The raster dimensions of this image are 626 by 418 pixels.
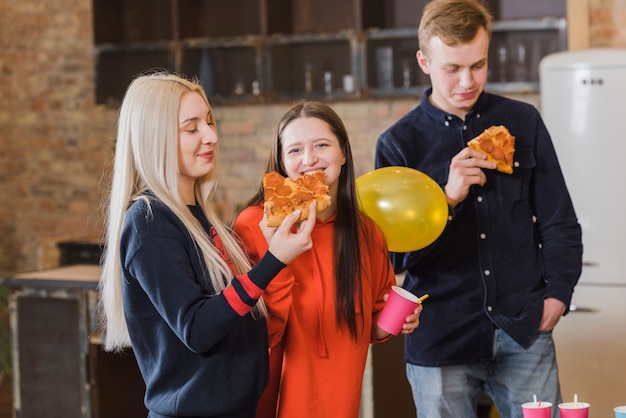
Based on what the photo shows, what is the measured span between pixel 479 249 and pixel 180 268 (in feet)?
2.91

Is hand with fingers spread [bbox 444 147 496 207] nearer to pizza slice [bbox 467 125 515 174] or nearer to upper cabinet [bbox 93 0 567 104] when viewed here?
pizza slice [bbox 467 125 515 174]

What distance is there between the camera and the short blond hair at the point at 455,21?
7.61 feet

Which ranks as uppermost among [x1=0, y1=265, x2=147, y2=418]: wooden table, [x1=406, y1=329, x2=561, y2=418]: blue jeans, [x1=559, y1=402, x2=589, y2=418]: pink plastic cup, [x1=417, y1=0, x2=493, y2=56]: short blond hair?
[x1=417, y1=0, x2=493, y2=56]: short blond hair

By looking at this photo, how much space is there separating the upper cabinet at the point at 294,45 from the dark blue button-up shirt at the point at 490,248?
8.01 feet

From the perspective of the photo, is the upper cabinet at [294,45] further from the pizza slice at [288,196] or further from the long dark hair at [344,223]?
the pizza slice at [288,196]

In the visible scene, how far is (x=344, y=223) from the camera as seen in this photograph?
84.8 inches

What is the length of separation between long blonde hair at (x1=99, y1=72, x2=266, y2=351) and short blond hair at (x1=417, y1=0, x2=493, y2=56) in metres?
0.72

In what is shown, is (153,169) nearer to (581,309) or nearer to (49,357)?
(49,357)

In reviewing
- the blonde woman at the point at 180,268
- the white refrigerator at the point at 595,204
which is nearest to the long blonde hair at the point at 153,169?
the blonde woman at the point at 180,268

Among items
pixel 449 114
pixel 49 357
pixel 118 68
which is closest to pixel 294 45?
pixel 118 68

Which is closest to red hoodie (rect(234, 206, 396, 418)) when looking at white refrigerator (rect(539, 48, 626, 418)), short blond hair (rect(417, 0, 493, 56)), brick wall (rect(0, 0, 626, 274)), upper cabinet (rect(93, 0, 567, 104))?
short blond hair (rect(417, 0, 493, 56))

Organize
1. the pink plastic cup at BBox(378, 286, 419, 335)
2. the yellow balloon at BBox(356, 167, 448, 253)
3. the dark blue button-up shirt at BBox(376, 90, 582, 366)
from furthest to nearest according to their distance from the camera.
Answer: the dark blue button-up shirt at BBox(376, 90, 582, 366), the yellow balloon at BBox(356, 167, 448, 253), the pink plastic cup at BBox(378, 286, 419, 335)

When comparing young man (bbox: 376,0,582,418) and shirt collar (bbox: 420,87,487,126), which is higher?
shirt collar (bbox: 420,87,487,126)

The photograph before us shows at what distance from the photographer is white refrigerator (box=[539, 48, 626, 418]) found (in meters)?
4.21
